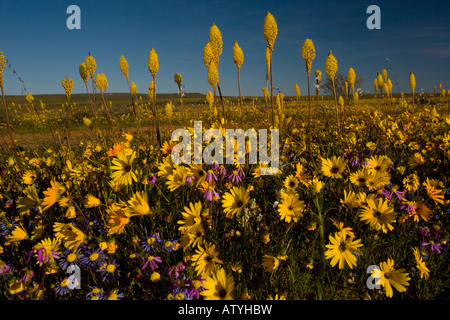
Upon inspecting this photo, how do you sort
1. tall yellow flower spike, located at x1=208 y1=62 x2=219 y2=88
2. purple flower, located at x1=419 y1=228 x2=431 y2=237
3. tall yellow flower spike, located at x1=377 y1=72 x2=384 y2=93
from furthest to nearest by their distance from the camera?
tall yellow flower spike, located at x1=377 y1=72 x2=384 y2=93, tall yellow flower spike, located at x1=208 y1=62 x2=219 y2=88, purple flower, located at x1=419 y1=228 x2=431 y2=237

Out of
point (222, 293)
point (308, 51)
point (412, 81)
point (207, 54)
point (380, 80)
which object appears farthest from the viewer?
point (380, 80)

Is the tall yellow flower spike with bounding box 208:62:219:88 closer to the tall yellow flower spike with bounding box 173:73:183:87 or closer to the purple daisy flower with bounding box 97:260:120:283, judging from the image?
the tall yellow flower spike with bounding box 173:73:183:87

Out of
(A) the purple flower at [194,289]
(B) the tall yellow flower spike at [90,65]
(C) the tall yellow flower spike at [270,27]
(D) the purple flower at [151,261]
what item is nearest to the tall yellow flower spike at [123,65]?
(B) the tall yellow flower spike at [90,65]

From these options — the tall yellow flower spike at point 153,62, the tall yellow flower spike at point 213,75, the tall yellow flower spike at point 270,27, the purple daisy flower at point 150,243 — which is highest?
the tall yellow flower spike at point 270,27

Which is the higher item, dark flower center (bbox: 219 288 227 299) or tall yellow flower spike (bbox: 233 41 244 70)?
tall yellow flower spike (bbox: 233 41 244 70)

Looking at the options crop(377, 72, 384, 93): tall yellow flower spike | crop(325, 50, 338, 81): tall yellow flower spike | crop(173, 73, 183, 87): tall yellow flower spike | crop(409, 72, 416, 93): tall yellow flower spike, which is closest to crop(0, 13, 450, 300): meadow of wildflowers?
crop(173, 73, 183, 87): tall yellow flower spike

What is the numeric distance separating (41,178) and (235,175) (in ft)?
6.62

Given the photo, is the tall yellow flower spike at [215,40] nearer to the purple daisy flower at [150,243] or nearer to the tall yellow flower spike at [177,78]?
the tall yellow flower spike at [177,78]

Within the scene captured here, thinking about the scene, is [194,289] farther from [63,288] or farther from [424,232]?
[424,232]

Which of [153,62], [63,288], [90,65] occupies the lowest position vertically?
[63,288]

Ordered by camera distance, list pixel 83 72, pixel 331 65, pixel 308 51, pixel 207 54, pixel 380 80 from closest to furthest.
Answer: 1. pixel 308 51
2. pixel 207 54
3. pixel 331 65
4. pixel 83 72
5. pixel 380 80

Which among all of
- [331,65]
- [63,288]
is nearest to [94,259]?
[63,288]
